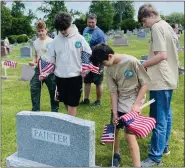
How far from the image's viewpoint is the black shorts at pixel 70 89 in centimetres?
457

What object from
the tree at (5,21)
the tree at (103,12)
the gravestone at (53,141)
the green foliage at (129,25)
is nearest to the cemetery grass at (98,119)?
the gravestone at (53,141)

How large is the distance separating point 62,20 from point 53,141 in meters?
1.62

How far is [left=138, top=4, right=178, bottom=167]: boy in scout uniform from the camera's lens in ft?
12.0

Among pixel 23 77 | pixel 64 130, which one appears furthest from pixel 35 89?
pixel 23 77

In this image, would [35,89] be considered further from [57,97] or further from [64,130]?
[64,130]

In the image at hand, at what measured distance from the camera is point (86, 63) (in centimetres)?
458

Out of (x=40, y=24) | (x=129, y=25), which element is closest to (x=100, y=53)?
(x=40, y=24)

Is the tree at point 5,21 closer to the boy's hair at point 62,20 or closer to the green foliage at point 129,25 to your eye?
the green foliage at point 129,25

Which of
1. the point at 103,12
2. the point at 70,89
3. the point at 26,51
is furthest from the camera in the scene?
the point at 103,12

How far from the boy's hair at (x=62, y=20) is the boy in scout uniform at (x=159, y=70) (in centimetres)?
97

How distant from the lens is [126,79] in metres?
3.56

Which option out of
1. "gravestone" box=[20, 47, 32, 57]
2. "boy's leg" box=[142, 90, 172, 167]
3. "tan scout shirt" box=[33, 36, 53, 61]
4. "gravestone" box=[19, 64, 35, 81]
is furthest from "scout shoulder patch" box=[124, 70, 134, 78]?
"gravestone" box=[20, 47, 32, 57]

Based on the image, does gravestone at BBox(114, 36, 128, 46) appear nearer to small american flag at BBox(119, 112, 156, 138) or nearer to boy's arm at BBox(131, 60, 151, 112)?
boy's arm at BBox(131, 60, 151, 112)

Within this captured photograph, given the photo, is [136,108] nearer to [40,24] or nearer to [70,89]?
[70,89]
